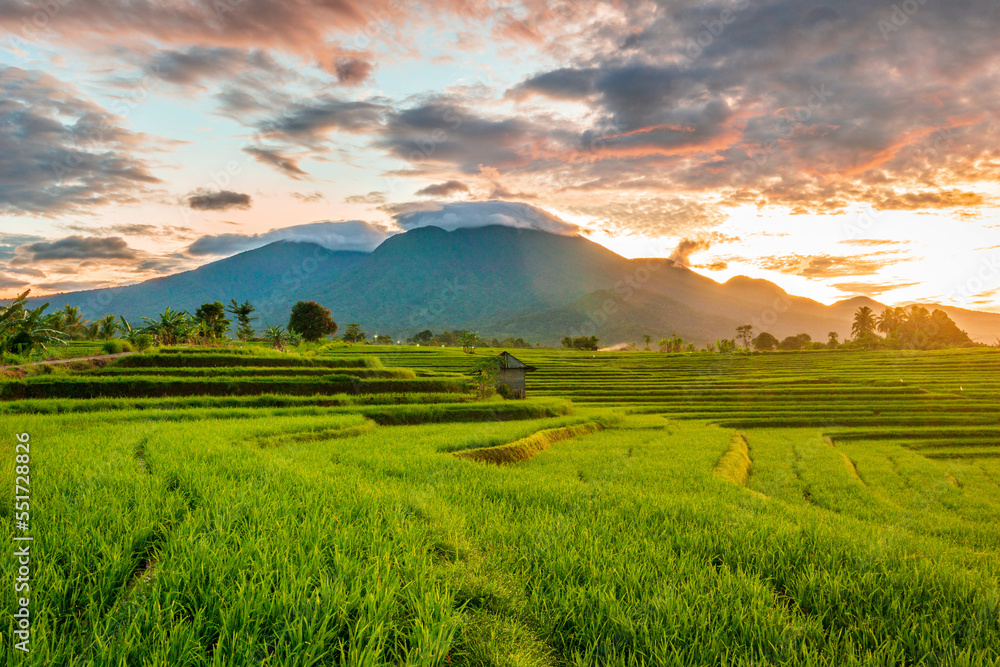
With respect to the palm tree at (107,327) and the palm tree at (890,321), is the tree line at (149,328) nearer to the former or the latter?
the palm tree at (107,327)

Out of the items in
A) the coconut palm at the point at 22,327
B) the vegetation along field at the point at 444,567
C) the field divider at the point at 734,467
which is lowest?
the field divider at the point at 734,467

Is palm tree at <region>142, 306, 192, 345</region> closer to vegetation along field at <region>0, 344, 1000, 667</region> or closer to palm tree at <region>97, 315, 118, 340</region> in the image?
palm tree at <region>97, 315, 118, 340</region>

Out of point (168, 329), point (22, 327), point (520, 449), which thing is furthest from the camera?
point (168, 329)

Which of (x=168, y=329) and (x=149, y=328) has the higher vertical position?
(x=149, y=328)

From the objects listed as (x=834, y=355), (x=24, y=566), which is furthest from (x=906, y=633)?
(x=834, y=355)

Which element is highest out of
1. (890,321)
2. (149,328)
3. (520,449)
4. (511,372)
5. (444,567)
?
(890,321)

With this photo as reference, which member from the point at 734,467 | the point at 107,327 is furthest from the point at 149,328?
the point at 734,467

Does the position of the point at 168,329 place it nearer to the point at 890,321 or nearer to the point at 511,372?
the point at 511,372

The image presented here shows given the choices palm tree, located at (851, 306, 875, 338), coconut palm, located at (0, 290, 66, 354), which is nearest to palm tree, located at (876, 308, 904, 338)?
palm tree, located at (851, 306, 875, 338)

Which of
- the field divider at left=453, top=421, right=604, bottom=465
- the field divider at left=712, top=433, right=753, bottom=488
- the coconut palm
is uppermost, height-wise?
the coconut palm

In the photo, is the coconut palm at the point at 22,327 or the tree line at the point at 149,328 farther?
the tree line at the point at 149,328

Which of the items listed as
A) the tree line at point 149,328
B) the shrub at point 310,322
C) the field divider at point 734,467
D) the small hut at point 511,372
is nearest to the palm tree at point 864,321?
the tree line at point 149,328

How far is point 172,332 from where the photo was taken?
51.0 metres

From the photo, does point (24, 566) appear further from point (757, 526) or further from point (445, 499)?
point (757, 526)
